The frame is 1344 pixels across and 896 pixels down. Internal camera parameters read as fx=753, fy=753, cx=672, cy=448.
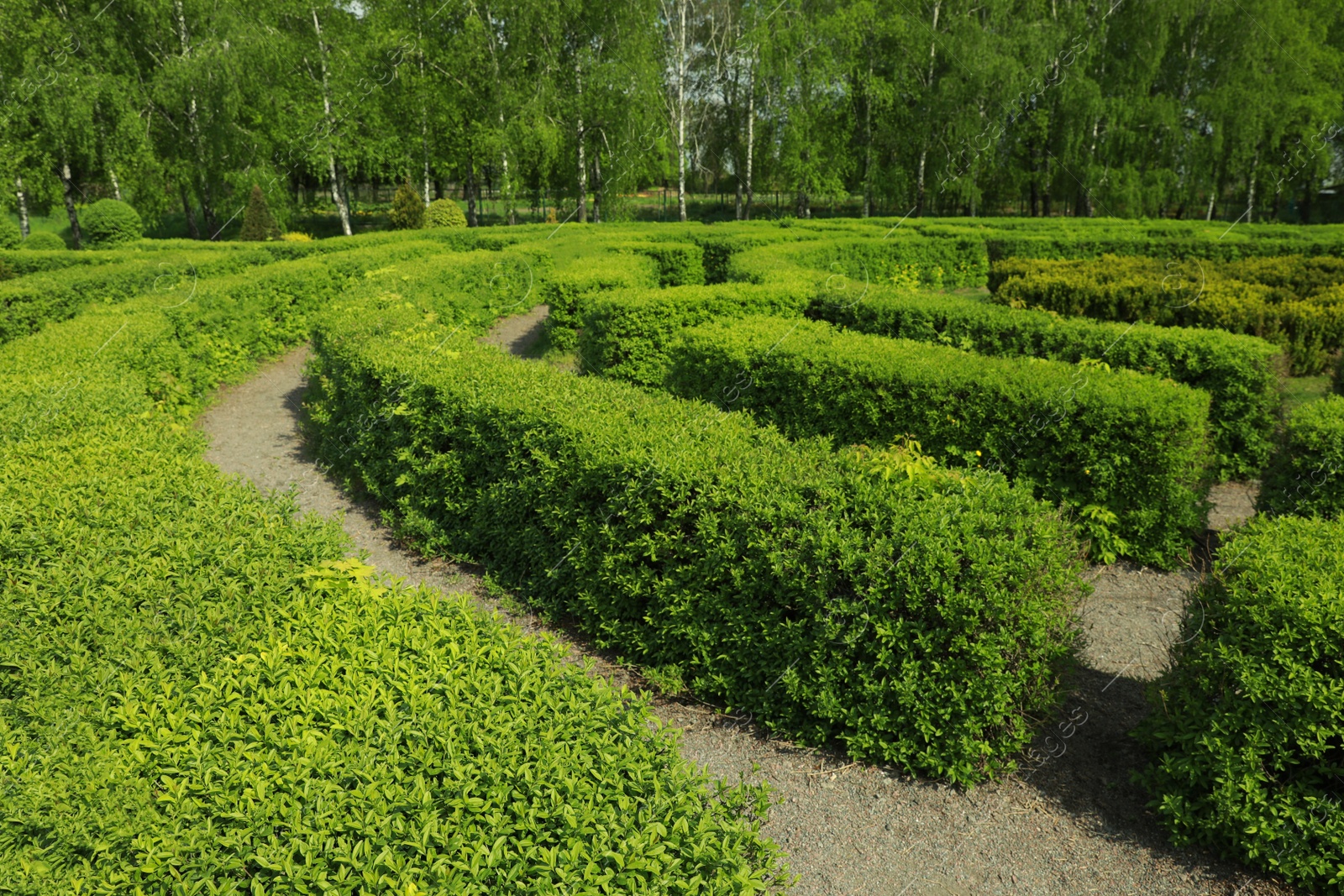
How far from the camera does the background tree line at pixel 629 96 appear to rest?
25.4m

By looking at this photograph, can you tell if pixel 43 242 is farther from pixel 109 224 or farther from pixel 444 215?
pixel 444 215

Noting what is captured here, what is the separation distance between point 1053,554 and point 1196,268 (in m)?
13.1

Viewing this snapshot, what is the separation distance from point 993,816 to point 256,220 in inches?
1118

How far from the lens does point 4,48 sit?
23.8m

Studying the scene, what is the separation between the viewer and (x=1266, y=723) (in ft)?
11.1

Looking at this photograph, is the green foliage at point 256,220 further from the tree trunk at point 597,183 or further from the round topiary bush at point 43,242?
the tree trunk at point 597,183

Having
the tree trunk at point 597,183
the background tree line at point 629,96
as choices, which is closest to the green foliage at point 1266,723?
the background tree line at point 629,96

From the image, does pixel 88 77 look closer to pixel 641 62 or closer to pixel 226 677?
pixel 641 62

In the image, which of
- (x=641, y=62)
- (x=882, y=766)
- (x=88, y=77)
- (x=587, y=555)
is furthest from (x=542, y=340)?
(x=88, y=77)

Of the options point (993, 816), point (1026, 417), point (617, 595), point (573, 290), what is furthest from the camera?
point (573, 290)

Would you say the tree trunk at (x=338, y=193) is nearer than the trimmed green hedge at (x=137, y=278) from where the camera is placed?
No

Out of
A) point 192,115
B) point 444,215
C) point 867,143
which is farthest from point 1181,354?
point 867,143

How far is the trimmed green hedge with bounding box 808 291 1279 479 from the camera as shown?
293 inches

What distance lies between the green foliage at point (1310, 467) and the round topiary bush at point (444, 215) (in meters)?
27.2
